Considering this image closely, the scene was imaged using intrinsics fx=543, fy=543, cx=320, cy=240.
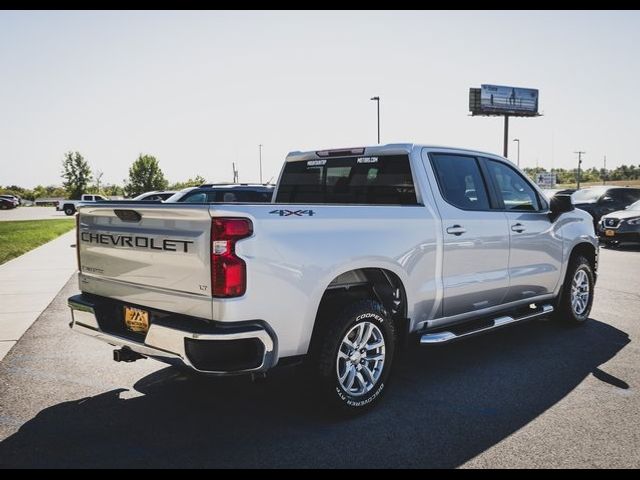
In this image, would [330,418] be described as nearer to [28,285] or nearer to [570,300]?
[570,300]

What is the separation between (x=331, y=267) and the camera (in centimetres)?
351

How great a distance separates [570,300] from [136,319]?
15.9 ft

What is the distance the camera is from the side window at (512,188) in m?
5.31

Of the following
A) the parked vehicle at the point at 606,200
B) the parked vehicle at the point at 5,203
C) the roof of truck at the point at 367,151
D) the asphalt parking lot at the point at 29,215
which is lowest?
the asphalt parking lot at the point at 29,215

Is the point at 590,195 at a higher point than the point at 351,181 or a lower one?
lower

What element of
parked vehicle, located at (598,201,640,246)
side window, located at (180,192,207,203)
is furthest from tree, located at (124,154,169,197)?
parked vehicle, located at (598,201,640,246)

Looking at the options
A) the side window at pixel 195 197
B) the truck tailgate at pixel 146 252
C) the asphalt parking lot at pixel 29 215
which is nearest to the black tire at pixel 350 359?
the truck tailgate at pixel 146 252

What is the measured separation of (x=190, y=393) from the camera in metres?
4.27

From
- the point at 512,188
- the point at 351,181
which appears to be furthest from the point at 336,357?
the point at 512,188

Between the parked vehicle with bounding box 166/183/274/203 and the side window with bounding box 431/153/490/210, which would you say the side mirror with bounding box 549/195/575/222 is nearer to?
the side window with bounding box 431/153/490/210

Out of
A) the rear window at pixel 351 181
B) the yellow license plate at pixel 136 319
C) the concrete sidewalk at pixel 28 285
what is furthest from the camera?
the concrete sidewalk at pixel 28 285

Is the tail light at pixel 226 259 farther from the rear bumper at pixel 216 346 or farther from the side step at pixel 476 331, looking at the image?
the side step at pixel 476 331

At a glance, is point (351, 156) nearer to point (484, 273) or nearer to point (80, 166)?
point (484, 273)

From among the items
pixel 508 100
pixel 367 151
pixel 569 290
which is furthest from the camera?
pixel 508 100
